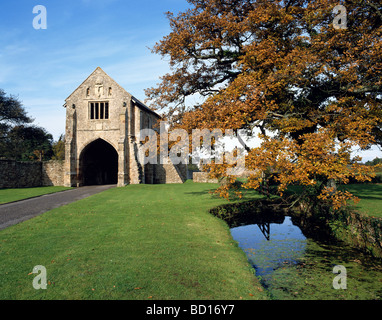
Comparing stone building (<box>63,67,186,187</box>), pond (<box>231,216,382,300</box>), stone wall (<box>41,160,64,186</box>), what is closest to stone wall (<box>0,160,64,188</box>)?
stone wall (<box>41,160,64,186</box>)

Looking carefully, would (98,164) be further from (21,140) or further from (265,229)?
(265,229)

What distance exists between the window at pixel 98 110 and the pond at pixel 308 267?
2316 cm

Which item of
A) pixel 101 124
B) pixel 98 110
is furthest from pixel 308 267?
pixel 98 110

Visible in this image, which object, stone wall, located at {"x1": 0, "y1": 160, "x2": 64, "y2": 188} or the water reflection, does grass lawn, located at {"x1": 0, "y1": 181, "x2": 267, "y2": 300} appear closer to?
the water reflection

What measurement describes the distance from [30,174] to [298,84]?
27205 millimetres

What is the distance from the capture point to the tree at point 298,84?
9781 mm

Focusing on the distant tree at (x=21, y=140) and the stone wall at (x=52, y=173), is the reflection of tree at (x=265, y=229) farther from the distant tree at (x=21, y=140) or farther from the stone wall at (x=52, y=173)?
the distant tree at (x=21, y=140)

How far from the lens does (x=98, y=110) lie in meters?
29.3

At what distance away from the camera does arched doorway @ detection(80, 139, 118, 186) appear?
2998cm

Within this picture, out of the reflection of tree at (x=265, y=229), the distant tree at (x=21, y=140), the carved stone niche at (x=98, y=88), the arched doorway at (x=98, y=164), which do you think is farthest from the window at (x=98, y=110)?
the reflection of tree at (x=265, y=229)

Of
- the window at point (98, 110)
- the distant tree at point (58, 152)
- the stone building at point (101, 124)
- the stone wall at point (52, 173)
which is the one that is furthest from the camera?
the distant tree at point (58, 152)

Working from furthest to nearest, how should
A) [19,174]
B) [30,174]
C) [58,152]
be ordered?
[58,152], [30,174], [19,174]

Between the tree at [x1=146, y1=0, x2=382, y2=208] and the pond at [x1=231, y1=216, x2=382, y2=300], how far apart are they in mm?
1822
